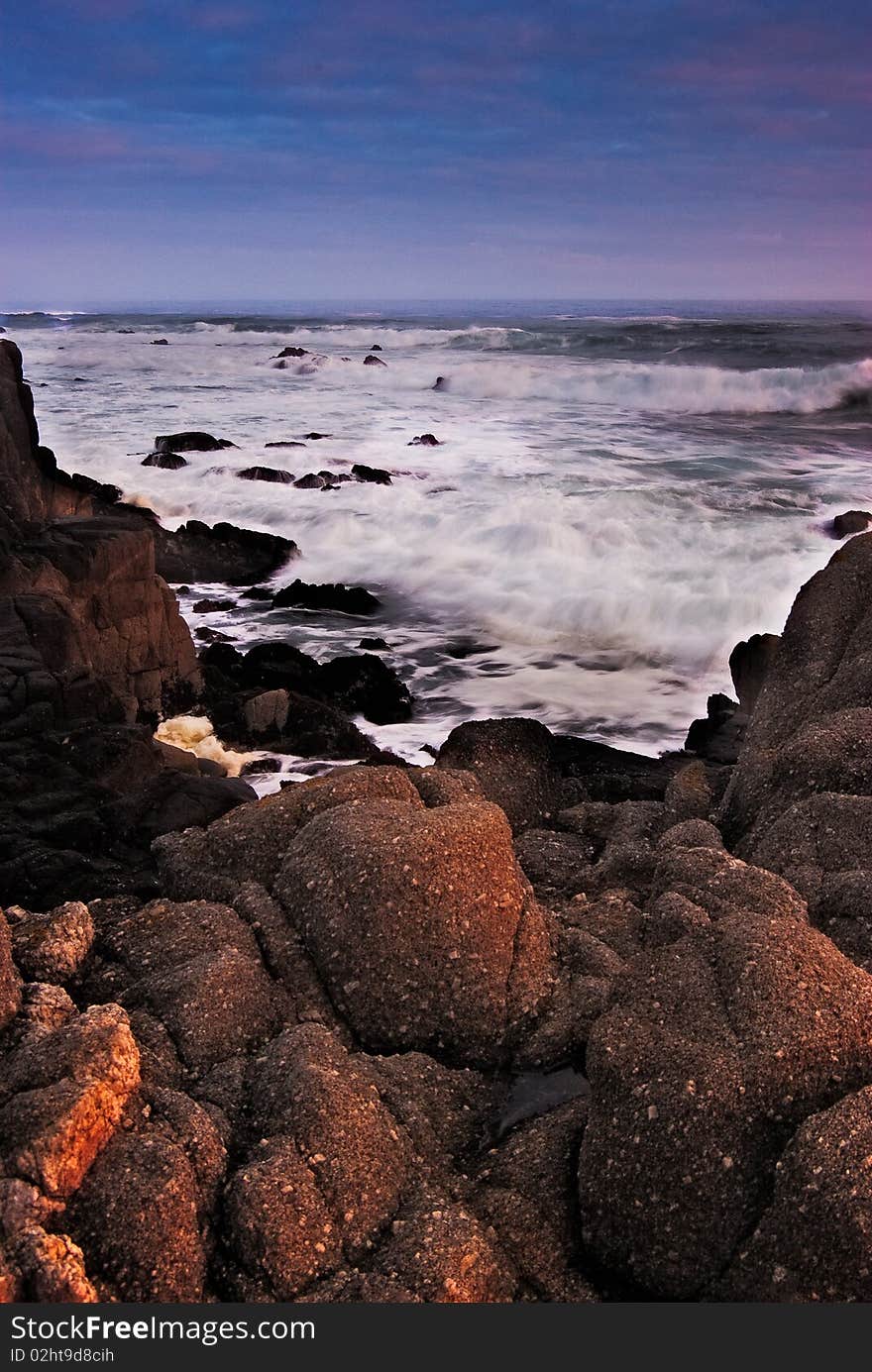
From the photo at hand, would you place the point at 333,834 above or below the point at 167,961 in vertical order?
above

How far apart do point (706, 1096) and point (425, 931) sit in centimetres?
128

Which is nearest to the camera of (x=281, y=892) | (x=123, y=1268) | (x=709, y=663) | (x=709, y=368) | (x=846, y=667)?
(x=123, y=1268)

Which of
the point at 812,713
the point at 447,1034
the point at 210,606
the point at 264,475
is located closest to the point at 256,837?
the point at 447,1034

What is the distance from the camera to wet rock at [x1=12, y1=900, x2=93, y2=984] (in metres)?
4.22

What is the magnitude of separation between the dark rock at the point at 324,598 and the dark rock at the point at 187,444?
429 inches

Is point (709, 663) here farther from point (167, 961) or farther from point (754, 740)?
point (167, 961)

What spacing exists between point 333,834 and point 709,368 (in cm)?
4351

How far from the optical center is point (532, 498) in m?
20.9

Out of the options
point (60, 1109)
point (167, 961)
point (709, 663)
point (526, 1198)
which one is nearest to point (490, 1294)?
point (526, 1198)

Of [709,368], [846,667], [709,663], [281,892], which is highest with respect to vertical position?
[709,368]

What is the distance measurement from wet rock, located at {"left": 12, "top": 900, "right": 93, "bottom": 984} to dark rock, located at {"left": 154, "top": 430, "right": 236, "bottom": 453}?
71.1 ft

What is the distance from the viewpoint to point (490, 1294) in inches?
123

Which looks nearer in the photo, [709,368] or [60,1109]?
[60,1109]

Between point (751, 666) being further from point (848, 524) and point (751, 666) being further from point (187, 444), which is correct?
point (187, 444)
